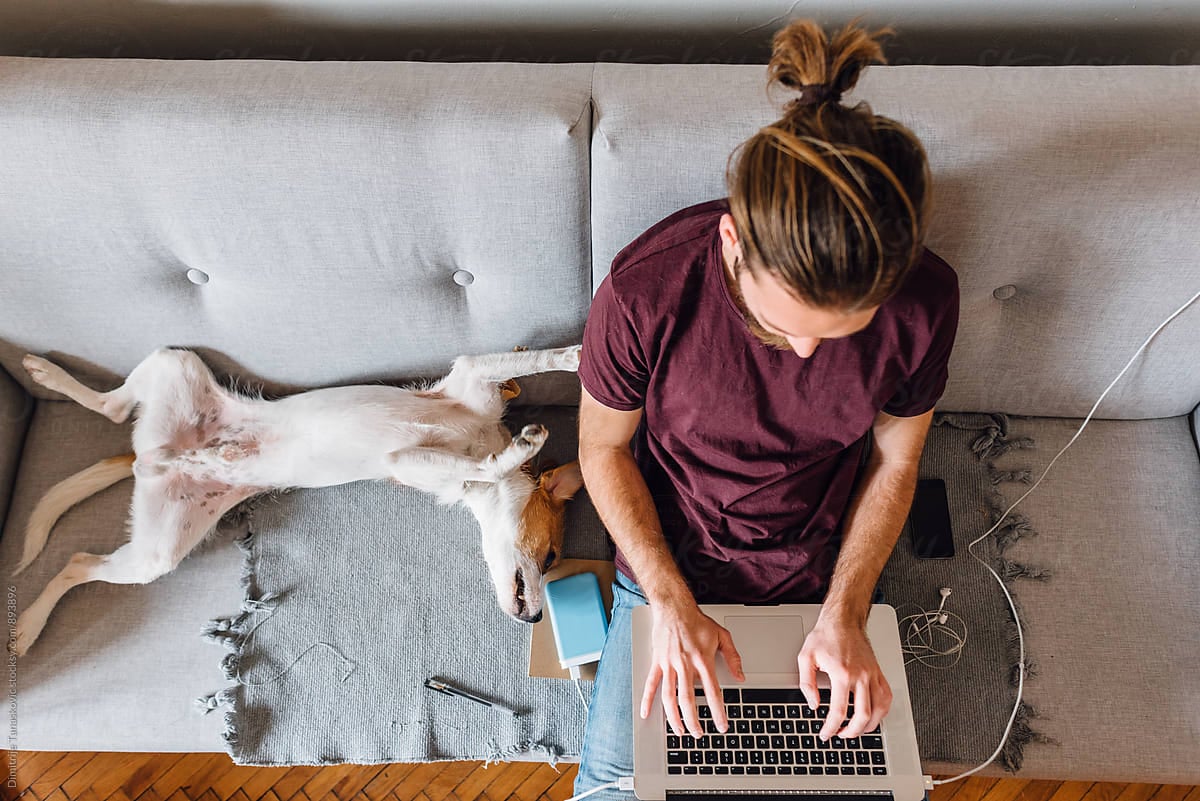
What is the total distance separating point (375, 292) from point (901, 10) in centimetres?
93

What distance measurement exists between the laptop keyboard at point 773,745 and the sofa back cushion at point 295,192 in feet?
2.12

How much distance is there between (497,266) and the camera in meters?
1.20

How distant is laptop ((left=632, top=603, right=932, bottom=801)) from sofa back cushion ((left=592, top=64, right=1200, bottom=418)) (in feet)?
1.98

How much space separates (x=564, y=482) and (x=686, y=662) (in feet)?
1.50

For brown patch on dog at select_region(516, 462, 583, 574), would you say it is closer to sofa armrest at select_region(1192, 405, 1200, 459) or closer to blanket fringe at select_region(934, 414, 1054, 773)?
blanket fringe at select_region(934, 414, 1054, 773)

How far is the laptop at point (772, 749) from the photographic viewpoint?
106 centimetres

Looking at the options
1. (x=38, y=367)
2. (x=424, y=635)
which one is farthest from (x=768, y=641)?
(x=38, y=367)

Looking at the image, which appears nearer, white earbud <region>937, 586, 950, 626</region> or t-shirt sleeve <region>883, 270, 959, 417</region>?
t-shirt sleeve <region>883, 270, 959, 417</region>

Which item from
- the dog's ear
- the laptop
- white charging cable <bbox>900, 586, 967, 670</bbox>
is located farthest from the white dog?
white charging cable <bbox>900, 586, 967, 670</bbox>

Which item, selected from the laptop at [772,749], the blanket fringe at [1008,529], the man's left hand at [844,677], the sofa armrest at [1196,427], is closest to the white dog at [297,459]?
the laptop at [772,749]

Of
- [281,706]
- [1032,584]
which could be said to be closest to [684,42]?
[1032,584]

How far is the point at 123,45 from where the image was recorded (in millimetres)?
1311

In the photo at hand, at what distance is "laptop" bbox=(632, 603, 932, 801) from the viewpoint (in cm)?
106

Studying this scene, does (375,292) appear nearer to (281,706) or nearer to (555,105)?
(555,105)
